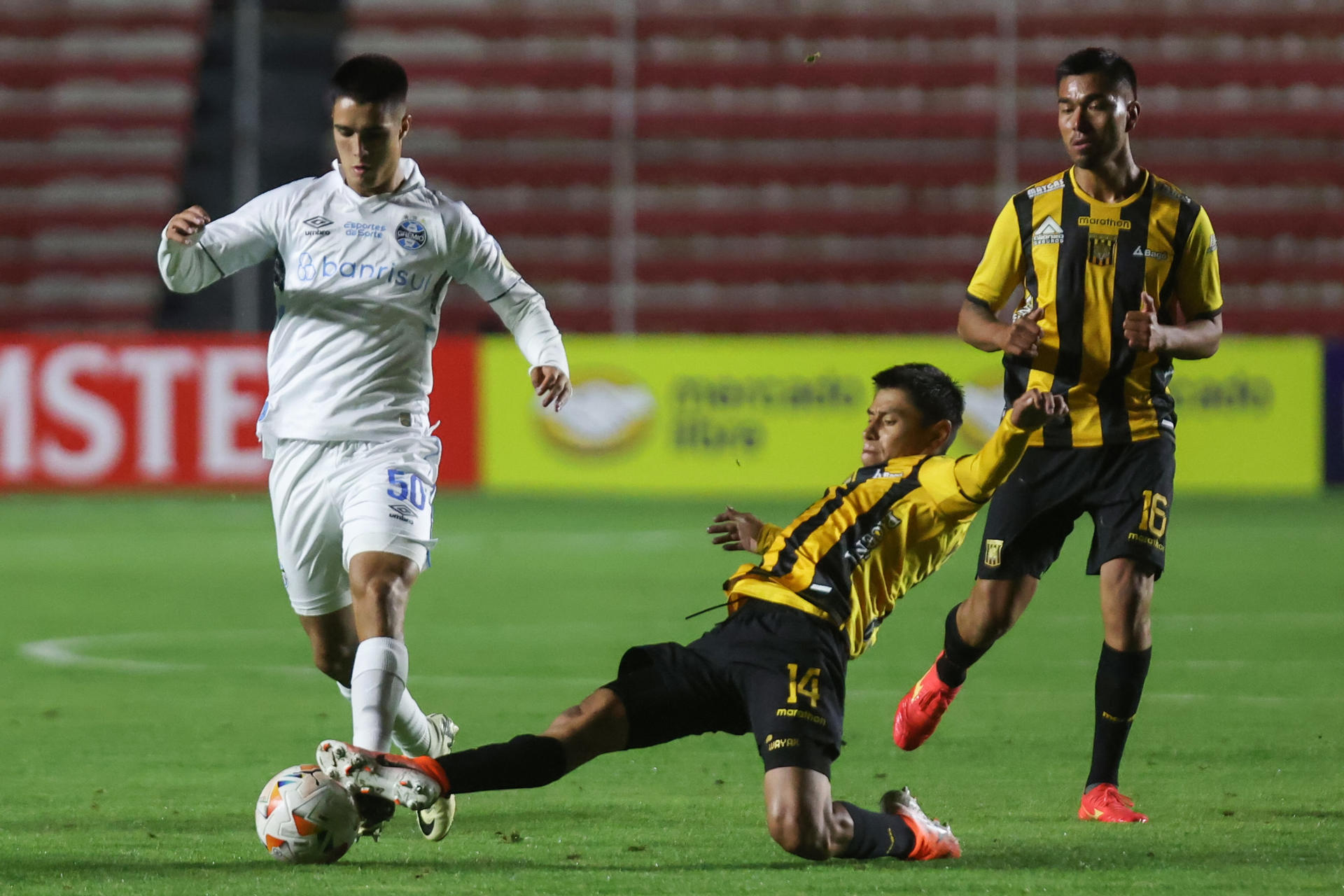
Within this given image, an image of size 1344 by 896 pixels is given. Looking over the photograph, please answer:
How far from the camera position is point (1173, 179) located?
67.1 feet

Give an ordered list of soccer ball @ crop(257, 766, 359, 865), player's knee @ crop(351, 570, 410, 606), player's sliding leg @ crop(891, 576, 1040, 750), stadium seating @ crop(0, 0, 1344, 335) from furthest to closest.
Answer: stadium seating @ crop(0, 0, 1344, 335) → player's sliding leg @ crop(891, 576, 1040, 750) → player's knee @ crop(351, 570, 410, 606) → soccer ball @ crop(257, 766, 359, 865)

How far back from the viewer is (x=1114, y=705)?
17.0ft

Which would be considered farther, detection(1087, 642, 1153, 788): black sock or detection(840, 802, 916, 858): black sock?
detection(1087, 642, 1153, 788): black sock

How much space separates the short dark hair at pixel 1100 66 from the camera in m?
5.22

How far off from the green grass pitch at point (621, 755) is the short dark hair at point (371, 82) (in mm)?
1816

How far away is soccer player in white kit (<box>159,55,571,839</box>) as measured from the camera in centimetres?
507

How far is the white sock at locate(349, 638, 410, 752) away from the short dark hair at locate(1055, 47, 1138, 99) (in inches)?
89.5

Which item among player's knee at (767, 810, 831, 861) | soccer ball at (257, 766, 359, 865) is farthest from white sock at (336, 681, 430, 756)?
player's knee at (767, 810, 831, 861)

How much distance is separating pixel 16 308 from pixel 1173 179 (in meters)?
11.7

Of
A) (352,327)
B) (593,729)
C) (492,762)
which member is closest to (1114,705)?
(593,729)

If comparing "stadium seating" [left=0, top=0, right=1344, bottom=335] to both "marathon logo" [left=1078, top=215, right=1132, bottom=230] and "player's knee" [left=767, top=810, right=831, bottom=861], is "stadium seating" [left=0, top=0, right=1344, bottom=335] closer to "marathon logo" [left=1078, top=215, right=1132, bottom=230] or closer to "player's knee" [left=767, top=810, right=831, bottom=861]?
"marathon logo" [left=1078, top=215, right=1132, bottom=230]

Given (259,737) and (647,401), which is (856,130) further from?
(259,737)

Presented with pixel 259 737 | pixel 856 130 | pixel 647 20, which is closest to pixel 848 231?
pixel 856 130

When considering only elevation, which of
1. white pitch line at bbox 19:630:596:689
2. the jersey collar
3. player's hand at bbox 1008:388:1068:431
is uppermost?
the jersey collar
